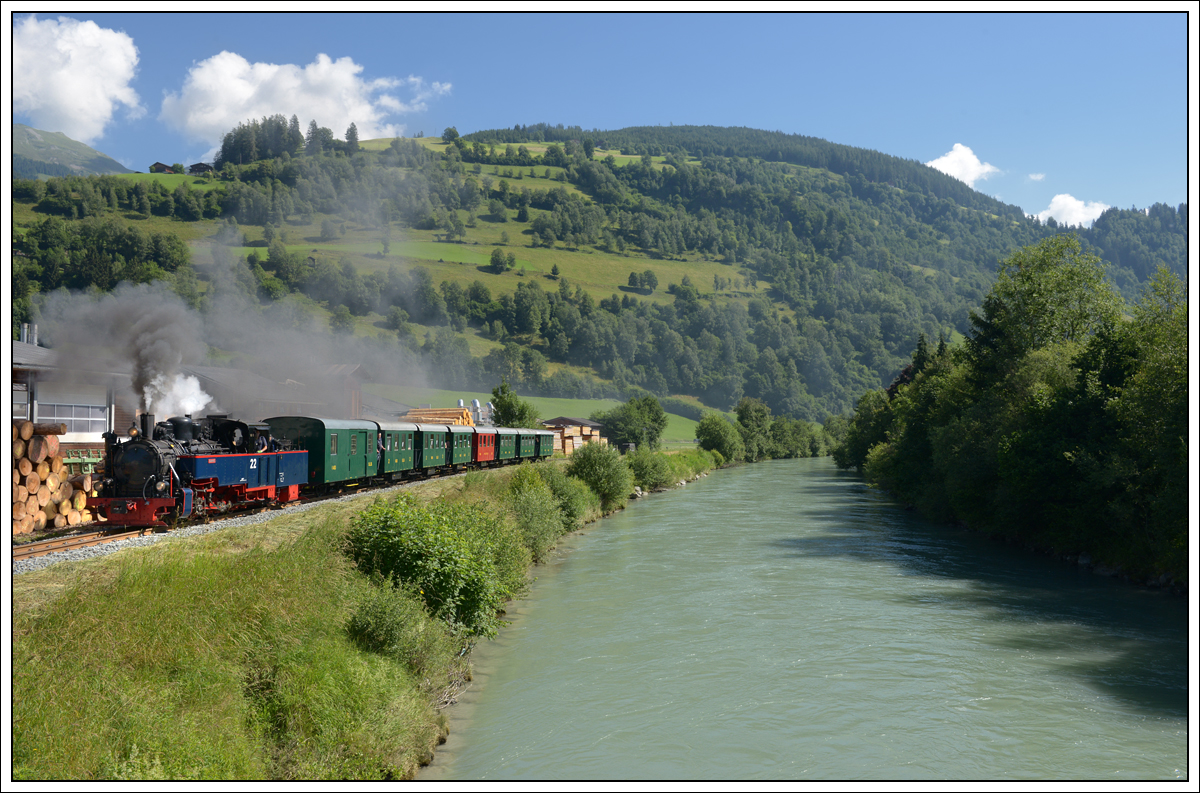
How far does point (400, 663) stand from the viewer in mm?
12578

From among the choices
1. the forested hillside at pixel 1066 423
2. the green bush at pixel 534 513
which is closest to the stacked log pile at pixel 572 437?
the forested hillside at pixel 1066 423

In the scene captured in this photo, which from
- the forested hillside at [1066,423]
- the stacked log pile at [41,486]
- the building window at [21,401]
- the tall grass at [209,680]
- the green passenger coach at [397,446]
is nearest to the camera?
the tall grass at [209,680]

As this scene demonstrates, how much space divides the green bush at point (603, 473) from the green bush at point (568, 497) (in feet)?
11.8

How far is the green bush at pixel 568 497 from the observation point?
37812 millimetres

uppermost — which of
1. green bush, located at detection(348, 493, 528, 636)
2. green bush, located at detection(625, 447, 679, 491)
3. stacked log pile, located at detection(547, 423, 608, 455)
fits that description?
green bush, located at detection(348, 493, 528, 636)

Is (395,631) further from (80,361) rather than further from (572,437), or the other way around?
(572,437)

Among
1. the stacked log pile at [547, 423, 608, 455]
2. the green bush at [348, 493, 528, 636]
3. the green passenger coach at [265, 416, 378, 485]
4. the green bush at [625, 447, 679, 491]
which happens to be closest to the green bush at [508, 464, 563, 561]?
the green passenger coach at [265, 416, 378, 485]

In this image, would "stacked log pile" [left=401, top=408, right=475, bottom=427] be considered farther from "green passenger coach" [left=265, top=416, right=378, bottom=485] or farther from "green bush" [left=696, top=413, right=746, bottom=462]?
"green bush" [left=696, top=413, right=746, bottom=462]

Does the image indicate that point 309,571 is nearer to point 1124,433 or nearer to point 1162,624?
point 1162,624

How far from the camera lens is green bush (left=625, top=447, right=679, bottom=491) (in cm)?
6091

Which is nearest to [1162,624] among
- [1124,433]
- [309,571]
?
[1124,433]

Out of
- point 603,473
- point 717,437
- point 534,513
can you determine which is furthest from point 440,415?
point 717,437

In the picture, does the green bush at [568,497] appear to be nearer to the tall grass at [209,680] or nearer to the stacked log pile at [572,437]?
the tall grass at [209,680]

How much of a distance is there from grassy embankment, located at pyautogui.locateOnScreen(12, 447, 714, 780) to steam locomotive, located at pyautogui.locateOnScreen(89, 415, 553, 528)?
4.13 m
